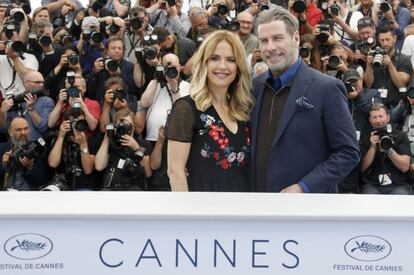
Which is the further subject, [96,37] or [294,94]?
[96,37]

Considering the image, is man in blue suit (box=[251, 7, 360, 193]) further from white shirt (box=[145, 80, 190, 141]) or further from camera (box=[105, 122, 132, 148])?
white shirt (box=[145, 80, 190, 141])

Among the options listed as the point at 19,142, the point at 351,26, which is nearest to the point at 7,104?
the point at 19,142

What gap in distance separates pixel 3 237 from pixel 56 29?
24.3ft

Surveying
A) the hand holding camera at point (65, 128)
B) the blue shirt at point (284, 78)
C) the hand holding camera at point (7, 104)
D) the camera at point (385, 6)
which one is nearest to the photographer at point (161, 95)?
the hand holding camera at point (65, 128)

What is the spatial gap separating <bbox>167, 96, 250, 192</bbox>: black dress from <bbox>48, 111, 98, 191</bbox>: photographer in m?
4.07

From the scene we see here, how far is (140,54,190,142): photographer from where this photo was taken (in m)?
8.12

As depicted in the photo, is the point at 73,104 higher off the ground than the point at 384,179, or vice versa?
the point at 73,104

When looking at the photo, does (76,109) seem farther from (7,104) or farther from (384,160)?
(384,160)

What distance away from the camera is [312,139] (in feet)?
12.5

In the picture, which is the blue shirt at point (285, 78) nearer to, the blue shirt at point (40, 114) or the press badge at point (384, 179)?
the press badge at point (384, 179)

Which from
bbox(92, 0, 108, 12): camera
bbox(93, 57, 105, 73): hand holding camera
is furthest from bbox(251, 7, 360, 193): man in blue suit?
bbox(92, 0, 108, 12): camera

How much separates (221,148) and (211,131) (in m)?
0.09

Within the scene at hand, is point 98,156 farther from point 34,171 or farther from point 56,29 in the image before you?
point 56,29

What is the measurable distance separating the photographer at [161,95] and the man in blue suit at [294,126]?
4.26 meters
